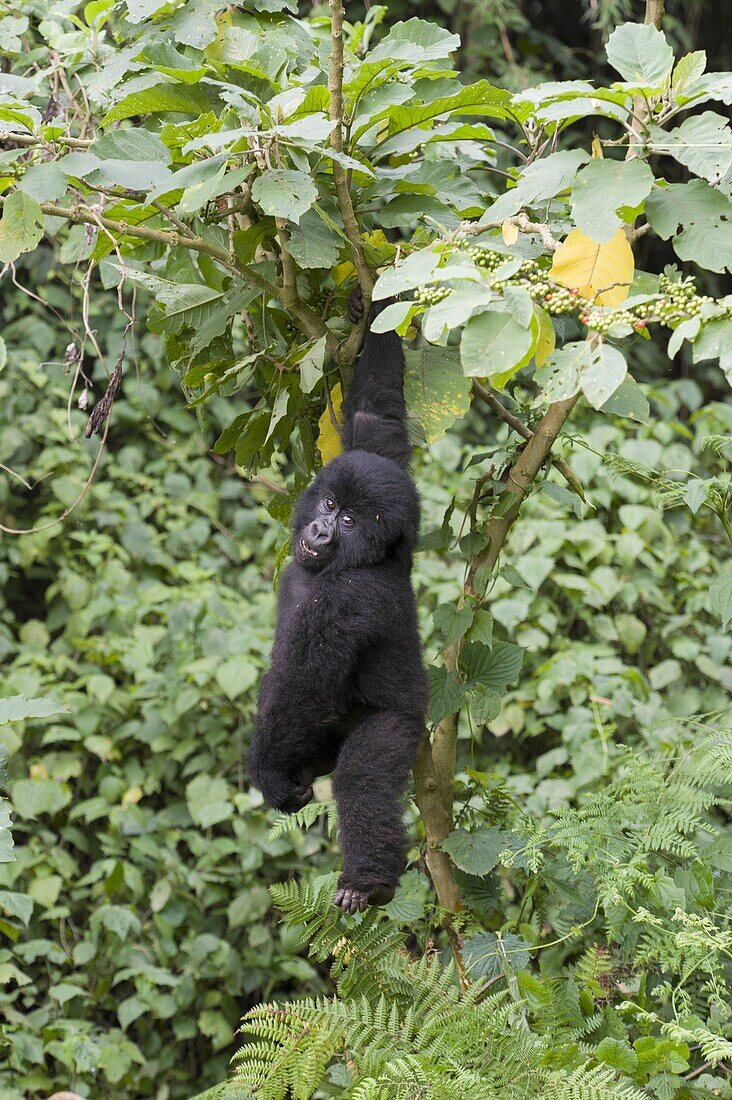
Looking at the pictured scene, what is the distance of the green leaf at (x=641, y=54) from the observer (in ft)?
6.22

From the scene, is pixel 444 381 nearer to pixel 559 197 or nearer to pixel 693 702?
pixel 559 197

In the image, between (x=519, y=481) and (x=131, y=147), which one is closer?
(x=131, y=147)

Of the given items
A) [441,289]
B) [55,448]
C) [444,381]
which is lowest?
[55,448]

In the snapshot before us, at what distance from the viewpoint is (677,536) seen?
17.6 feet

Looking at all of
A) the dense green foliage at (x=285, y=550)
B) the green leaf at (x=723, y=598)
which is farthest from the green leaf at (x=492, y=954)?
the green leaf at (x=723, y=598)

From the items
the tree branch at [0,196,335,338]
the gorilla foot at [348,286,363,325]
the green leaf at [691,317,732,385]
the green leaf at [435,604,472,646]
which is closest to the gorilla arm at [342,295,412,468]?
the gorilla foot at [348,286,363,325]

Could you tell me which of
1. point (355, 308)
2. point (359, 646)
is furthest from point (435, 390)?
point (359, 646)

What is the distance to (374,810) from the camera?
221 cm

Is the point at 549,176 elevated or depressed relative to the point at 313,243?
elevated

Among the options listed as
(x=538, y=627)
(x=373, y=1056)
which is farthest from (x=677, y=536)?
(x=373, y=1056)

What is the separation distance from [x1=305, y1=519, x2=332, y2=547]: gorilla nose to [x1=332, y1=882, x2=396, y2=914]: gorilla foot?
674 millimetres

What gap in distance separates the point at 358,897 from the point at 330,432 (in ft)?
3.28

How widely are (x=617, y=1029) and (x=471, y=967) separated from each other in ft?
1.19

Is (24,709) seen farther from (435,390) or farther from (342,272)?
(342,272)
